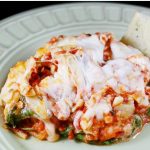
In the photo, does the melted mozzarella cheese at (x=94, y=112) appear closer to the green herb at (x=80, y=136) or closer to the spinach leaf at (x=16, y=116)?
the green herb at (x=80, y=136)

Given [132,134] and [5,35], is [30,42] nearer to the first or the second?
[5,35]

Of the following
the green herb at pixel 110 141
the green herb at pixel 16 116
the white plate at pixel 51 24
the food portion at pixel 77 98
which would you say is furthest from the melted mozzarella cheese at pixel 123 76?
the white plate at pixel 51 24

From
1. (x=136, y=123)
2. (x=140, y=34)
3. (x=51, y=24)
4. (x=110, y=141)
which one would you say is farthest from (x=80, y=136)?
(x=51, y=24)

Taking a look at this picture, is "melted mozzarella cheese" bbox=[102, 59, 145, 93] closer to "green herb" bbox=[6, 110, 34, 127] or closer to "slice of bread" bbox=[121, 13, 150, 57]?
"slice of bread" bbox=[121, 13, 150, 57]

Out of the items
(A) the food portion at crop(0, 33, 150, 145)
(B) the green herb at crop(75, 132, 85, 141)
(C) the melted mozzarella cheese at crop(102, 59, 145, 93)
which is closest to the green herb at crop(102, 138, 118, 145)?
(A) the food portion at crop(0, 33, 150, 145)

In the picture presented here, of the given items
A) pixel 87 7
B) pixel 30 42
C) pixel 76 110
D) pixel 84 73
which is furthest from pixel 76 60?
pixel 87 7

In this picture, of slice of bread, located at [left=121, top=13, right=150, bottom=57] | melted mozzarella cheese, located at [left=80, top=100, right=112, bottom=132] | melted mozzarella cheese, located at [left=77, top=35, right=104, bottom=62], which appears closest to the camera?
melted mozzarella cheese, located at [left=80, top=100, right=112, bottom=132]
